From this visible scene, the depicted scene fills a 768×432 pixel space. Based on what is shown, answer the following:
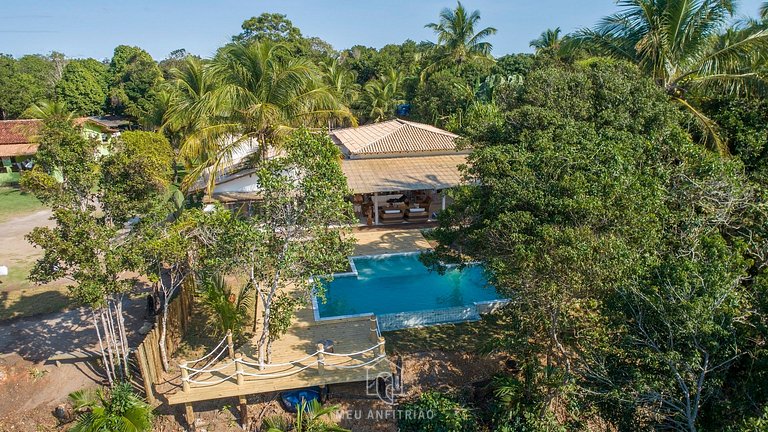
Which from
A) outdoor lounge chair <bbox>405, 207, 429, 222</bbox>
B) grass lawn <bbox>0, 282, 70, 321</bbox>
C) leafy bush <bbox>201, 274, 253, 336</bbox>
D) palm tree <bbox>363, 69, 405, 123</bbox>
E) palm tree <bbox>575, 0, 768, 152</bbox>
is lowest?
grass lawn <bbox>0, 282, 70, 321</bbox>

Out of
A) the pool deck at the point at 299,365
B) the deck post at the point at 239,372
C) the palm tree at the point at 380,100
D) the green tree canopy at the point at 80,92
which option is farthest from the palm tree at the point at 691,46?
the green tree canopy at the point at 80,92

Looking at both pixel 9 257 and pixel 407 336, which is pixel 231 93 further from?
pixel 9 257

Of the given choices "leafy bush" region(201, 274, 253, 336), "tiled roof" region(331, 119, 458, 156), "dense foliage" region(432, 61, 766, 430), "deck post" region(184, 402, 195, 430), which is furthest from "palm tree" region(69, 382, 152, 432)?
"tiled roof" region(331, 119, 458, 156)

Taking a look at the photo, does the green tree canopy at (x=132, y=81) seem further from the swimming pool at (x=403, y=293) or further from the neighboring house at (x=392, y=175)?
the swimming pool at (x=403, y=293)

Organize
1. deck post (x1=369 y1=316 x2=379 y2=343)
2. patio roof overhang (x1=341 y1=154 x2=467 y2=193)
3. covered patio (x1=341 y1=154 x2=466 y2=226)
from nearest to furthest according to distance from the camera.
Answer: deck post (x1=369 y1=316 x2=379 y2=343)
patio roof overhang (x1=341 y1=154 x2=467 y2=193)
covered patio (x1=341 y1=154 x2=466 y2=226)

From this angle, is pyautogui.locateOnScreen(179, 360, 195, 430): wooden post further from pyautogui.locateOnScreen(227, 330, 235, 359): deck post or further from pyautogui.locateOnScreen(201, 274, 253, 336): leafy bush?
pyautogui.locateOnScreen(201, 274, 253, 336): leafy bush

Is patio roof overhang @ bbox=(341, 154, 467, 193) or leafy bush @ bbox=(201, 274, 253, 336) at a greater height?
patio roof overhang @ bbox=(341, 154, 467, 193)

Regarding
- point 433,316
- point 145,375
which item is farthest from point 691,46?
point 145,375
